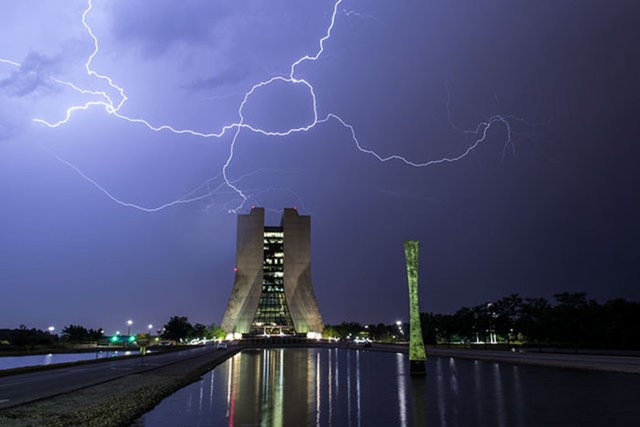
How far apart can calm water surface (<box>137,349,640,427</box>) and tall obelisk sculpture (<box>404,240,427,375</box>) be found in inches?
33.1

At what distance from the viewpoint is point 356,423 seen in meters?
9.53

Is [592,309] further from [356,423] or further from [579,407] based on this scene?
[356,423]

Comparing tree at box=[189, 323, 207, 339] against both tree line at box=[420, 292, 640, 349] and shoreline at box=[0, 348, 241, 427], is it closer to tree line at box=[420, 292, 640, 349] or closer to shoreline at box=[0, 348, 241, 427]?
tree line at box=[420, 292, 640, 349]

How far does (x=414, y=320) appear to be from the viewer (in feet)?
66.3

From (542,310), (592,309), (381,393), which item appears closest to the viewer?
(381,393)

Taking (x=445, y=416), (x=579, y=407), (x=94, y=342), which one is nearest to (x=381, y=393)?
(x=445, y=416)

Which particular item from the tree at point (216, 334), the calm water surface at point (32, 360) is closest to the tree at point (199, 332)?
the tree at point (216, 334)

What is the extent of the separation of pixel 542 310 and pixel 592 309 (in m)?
8.10

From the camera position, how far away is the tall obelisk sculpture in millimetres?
19500

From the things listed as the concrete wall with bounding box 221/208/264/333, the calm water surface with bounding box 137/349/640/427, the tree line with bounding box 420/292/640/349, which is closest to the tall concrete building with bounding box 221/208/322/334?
the concrete wall with bounding box 221/208/264/333

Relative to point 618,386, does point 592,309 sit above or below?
above

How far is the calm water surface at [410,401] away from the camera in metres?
9.81

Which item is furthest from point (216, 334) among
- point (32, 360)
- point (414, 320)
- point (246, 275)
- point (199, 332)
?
point (414, 320)

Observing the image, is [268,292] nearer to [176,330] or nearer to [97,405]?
[176,330]
